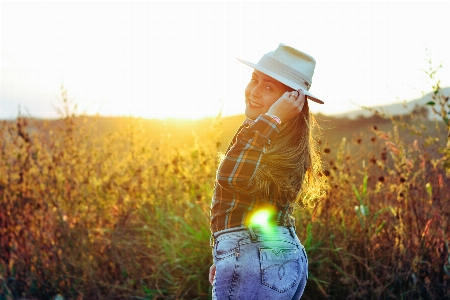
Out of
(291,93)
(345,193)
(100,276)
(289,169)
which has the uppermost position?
(291,93)

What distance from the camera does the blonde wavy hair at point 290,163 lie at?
235 centimetres

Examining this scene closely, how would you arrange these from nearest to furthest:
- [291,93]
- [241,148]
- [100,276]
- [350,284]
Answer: [241,148], [291,93], [350,284], [100,276]

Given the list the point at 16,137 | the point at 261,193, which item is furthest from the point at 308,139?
the point at 16,137

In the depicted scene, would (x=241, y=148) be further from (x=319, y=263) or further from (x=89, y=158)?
(x=89, y=158)

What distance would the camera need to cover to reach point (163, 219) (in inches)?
206

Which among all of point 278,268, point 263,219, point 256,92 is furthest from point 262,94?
point 278,268

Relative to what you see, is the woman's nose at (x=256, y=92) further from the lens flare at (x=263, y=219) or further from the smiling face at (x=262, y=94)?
the lens flare at (x=263, y=219)

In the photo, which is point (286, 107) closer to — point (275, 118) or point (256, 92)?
point (275, 118)

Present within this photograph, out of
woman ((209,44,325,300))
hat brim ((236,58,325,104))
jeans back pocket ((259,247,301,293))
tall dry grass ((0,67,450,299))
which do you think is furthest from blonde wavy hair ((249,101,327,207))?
tall dry grass ((0,67,450,299))

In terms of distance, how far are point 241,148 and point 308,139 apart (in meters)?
0.48

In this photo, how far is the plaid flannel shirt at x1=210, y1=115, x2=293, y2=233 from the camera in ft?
7.27

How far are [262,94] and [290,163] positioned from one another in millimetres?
386

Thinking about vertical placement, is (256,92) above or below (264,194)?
above

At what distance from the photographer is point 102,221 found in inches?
218
